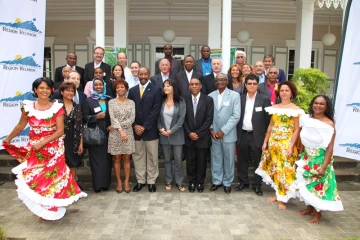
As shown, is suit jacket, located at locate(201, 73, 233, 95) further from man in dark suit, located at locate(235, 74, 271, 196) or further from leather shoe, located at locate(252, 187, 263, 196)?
leather shoe, located at locate(252, 187, 263, 196)

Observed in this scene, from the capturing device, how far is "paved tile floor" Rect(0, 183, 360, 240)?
338 centimetres

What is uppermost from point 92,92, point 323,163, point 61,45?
point 61,45

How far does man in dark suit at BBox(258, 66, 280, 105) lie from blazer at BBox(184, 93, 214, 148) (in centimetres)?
96

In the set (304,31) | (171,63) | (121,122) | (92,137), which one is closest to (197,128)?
(121,122)

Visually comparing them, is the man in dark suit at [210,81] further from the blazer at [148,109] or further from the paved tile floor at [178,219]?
the paved tile floor at [178,219]

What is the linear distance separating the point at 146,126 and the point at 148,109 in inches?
10.0

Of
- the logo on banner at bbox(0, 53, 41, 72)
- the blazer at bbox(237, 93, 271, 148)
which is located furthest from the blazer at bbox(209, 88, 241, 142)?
the logo on banner at bbox(0, 53, 41, 72)

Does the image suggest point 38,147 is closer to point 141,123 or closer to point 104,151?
point 104,151

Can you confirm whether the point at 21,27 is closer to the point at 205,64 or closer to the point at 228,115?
the point at 205,64

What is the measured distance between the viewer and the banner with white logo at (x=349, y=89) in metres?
4.07

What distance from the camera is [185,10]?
9.46 metres

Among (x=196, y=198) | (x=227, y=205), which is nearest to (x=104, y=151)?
(x=196, y=198)

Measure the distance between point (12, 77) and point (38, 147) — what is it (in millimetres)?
1614

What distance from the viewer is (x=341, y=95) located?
167 inches
